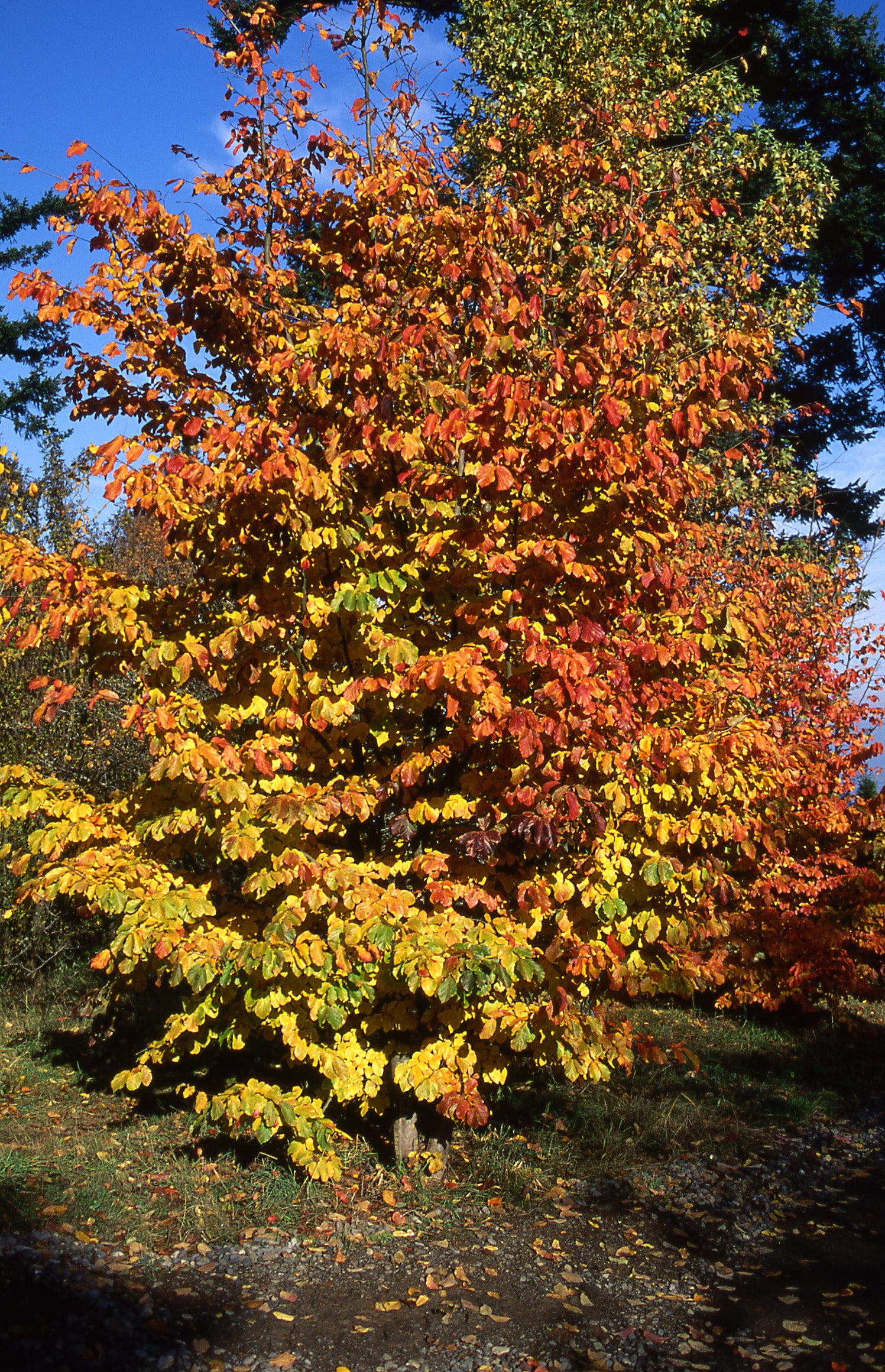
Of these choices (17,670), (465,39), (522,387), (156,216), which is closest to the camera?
(522,387)

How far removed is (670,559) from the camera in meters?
4.68

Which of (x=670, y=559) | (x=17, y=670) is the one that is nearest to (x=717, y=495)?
(x=670, y=559)

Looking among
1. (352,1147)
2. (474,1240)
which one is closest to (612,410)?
(474,1240)

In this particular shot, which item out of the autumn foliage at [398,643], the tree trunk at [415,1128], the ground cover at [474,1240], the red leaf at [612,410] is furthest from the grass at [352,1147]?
the red leaf at [612,410]

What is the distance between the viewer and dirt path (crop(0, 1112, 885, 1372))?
3555 millimetres

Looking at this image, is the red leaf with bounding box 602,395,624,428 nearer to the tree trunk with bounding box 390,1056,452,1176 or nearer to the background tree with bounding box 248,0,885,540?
the tree trunk with bounding box 390,1056,452,1176

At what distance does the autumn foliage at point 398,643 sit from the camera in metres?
3.95

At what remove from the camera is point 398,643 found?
3869mm

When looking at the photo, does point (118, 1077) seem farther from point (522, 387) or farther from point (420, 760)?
point (522, 387)

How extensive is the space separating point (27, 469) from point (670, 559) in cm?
753

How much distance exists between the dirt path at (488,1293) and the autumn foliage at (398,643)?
0.54 metres

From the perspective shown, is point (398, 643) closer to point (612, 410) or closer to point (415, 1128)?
point (612, 410)

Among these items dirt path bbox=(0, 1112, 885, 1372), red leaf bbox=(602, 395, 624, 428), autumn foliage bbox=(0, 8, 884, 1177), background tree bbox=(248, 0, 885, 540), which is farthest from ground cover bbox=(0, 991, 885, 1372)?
background tree bbox=(248, 0, 885, 540)

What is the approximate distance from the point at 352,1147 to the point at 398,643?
10.1ft
